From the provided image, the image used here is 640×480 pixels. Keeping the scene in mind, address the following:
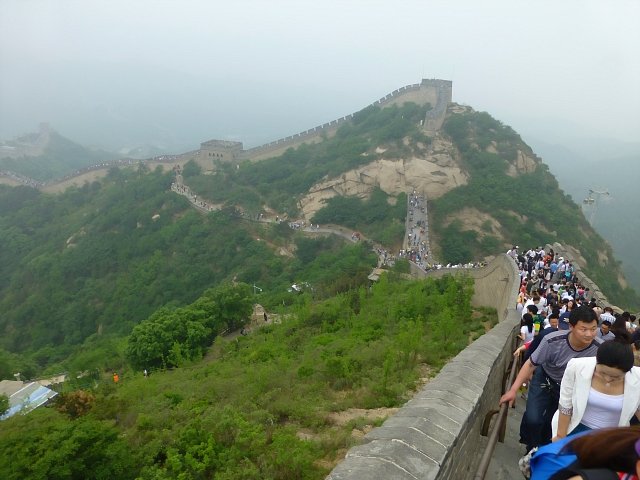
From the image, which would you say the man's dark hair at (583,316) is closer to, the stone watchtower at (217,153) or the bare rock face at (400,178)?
the bare rock face at (400,178)

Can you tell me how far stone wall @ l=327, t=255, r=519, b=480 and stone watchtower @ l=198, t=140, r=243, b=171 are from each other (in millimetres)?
47106

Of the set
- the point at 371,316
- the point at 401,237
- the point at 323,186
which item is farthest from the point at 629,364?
the point at 323,186

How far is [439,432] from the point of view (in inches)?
107

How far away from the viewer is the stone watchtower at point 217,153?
49.1 m

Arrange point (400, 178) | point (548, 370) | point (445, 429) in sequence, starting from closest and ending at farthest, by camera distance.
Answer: point (445, 429) < point (548, 370) < point (400, 178)

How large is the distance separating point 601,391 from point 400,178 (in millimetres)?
34929

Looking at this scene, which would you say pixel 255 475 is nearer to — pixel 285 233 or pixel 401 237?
pixel 401 237

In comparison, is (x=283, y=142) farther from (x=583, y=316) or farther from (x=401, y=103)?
(x=583, y=316)

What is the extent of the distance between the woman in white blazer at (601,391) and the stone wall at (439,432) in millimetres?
626

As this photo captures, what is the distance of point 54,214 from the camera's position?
170 feet

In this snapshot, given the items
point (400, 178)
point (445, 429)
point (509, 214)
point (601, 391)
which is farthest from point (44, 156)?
point (601, 391)

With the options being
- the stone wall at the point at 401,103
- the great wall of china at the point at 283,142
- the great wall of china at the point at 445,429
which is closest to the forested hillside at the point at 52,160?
the great wall of china at the point at 283,142

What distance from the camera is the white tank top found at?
8.52 feet

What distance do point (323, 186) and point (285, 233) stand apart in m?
6.64
